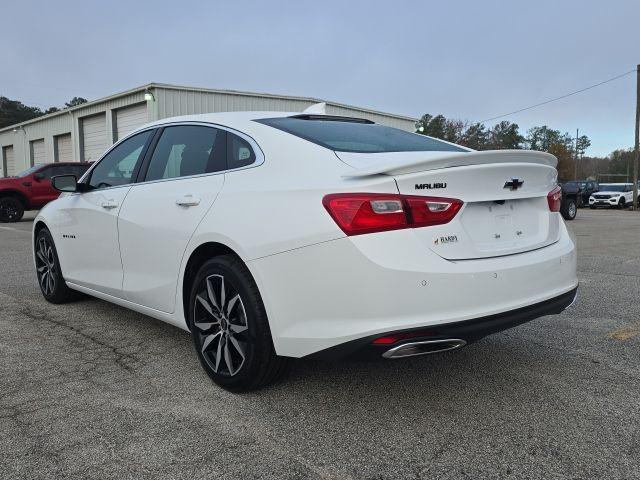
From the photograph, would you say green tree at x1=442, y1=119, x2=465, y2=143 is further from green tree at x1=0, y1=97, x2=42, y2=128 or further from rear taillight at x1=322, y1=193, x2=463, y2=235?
rear taillight at x1=322, y1=193, x2=463, y2=235

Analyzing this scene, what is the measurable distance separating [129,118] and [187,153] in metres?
21.4

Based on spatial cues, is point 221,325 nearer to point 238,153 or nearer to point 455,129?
point 238,153

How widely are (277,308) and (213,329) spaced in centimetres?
64

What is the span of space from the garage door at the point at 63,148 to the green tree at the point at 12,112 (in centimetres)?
4903

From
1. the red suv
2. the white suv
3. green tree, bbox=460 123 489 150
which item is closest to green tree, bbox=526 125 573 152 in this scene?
green tree, bbox=460 123 489 150

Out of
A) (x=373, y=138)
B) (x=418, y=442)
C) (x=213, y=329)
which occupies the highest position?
(x=373, y=138)

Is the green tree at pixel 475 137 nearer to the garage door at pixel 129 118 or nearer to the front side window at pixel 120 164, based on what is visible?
the garage door at pixel 129 118

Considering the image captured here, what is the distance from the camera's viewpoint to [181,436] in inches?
102

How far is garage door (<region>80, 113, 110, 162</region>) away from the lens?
25.5 metres

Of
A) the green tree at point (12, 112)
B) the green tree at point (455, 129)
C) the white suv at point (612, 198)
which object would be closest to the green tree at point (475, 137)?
the green tree at point (455, 129)

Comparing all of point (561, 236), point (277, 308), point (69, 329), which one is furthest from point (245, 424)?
point (69, 329)

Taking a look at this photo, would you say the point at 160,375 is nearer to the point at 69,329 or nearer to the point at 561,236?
the point at 69,329

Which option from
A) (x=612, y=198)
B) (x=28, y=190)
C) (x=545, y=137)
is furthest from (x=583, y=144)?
(x=28, y=190)

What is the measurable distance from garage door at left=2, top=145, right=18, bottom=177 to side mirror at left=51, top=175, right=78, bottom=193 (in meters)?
37.9
